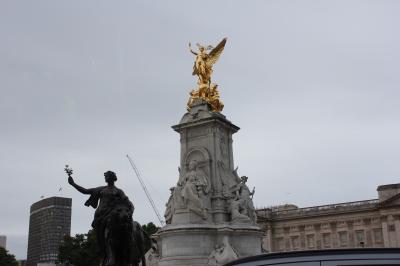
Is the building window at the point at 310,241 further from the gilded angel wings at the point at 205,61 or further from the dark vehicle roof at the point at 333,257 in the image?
the dark vehicle roof at the point at 333,257

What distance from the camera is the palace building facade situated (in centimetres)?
8644

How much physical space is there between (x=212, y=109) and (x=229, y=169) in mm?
3834

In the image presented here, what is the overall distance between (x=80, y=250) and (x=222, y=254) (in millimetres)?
41074

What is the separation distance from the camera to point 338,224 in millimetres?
90188

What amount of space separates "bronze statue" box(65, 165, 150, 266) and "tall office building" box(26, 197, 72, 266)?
103488 mm

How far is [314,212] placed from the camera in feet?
303

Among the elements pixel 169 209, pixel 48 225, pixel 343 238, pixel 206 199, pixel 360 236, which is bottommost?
pixel 169 209

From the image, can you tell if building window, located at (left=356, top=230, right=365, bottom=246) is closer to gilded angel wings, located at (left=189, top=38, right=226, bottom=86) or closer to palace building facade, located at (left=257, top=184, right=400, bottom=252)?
palace building facade, located at (left=257, top=184, right=400, bottom=252)

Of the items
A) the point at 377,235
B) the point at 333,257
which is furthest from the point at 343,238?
the point at 333,257

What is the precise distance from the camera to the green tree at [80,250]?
2526 inches

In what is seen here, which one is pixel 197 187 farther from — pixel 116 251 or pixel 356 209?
pixel 356 209

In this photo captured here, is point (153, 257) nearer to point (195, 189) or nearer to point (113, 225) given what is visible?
point (195, 189)

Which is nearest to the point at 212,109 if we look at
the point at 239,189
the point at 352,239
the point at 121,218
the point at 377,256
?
the point at 239,189

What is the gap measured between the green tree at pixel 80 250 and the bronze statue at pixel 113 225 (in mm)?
49296
